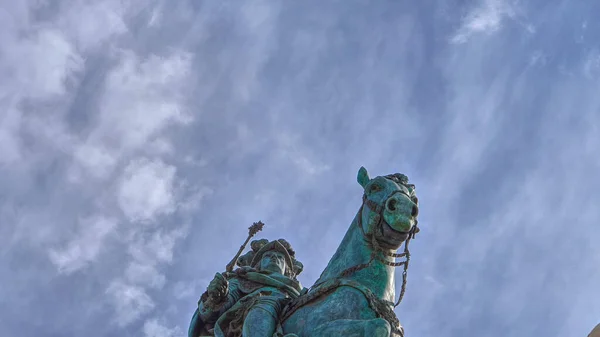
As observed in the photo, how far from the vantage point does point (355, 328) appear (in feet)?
30.6

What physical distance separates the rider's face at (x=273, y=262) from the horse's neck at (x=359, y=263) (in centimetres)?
321

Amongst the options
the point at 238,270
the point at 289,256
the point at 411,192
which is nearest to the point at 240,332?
the point at 238,270

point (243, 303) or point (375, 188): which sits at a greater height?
point (375, 188)

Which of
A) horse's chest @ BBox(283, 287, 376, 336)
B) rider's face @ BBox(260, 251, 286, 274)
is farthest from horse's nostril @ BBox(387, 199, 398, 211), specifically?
rider's face @ BBox(260, 251, 286, 274)

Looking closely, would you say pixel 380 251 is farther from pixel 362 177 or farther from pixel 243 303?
pixel 243 303

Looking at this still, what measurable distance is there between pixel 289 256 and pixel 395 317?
533cm

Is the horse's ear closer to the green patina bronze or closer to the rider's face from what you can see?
the green patina bronze

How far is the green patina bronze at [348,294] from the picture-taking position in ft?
32.4

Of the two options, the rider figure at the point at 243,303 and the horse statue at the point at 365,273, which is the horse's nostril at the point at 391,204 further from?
the rider figure at the point at 243,303

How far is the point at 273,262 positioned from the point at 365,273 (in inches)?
171

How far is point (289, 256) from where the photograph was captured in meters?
15.2

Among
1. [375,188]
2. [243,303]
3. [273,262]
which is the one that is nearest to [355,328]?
[375,188]

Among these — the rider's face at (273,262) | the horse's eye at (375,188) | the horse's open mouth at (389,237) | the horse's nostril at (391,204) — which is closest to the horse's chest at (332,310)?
the horse's open mouth at (389,237)

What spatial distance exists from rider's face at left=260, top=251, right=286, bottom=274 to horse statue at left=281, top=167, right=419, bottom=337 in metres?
3.30
